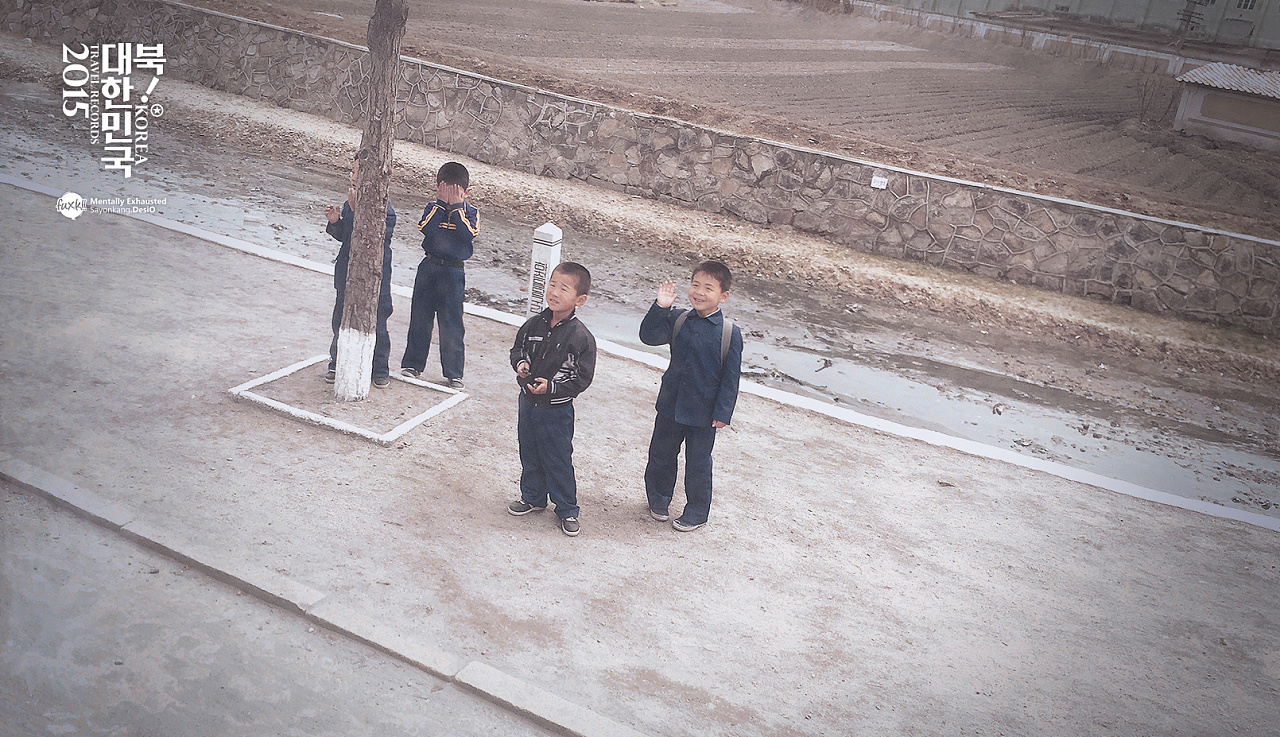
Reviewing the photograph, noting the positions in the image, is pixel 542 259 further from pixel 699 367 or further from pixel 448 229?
pixel 699 367

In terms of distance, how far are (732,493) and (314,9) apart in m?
15.9

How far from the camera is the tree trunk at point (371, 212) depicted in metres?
5.20

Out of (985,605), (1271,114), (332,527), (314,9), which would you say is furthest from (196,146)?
(1271,114)

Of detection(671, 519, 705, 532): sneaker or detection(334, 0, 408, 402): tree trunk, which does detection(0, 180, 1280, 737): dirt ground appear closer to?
detection(671, 519, 705, 532): sneaker

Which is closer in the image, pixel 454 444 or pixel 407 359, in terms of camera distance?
pixel 454 444

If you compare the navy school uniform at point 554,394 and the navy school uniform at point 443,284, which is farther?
the navy school uniform at point 443,284

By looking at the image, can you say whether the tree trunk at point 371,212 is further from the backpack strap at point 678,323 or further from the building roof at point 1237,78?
the building roof at point 1237,78

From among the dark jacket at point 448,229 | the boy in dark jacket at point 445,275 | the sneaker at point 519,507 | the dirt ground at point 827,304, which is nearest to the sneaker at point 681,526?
the sneaker at point 519,507

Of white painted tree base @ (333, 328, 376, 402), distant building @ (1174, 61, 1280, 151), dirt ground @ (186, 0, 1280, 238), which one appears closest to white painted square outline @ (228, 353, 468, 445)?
white painted tree base @ (333, 328, 376, 402)

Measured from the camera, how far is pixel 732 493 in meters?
5.36

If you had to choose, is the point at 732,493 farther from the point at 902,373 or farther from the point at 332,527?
the point at 902,373

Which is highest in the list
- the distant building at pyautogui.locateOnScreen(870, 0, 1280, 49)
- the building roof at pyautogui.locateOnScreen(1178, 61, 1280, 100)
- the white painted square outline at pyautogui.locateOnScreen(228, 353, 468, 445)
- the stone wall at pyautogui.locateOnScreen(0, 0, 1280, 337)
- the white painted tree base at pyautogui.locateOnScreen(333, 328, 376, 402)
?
the distant building at pyautogui.locateOnScreen(870, 0, 1280, 49)

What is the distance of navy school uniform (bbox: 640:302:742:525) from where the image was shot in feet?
15.1

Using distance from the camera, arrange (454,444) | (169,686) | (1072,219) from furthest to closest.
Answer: (1072,219)
(454,444)
(169,686)
